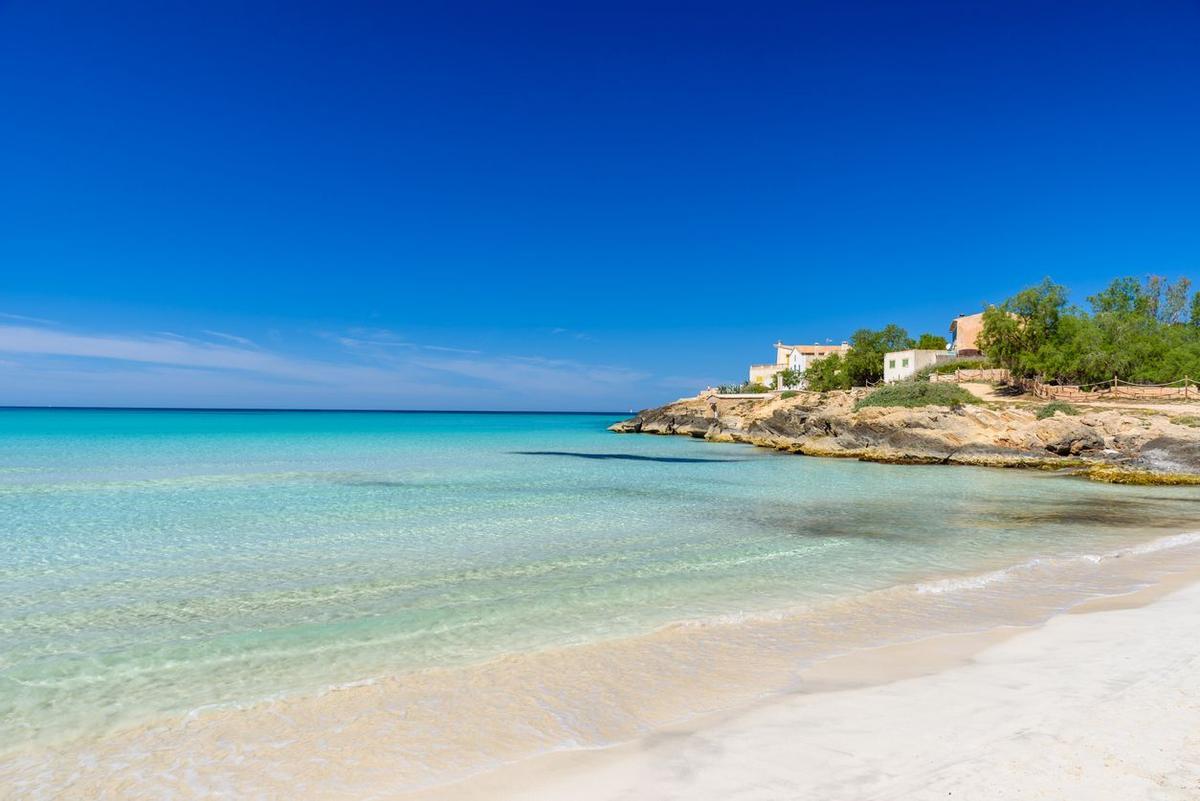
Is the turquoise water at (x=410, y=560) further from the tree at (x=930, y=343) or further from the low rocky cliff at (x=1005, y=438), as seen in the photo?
the tree at (x=930, y=343)

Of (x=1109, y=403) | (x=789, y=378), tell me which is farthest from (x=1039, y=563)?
(x=789, y=378)

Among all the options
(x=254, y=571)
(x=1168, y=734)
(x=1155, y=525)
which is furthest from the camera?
(x=1155, y=525)

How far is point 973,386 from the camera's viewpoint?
56.4 metres

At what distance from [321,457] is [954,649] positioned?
38.4 metres

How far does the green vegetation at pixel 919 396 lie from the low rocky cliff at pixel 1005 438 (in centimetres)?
157

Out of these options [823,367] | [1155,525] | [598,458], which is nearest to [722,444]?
[598,458]

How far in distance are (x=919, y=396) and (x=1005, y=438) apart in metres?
7.68

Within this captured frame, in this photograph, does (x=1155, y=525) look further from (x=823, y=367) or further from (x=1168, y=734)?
(x=823, y=367)

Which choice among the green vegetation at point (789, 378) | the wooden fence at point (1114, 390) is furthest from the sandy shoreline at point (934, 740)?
the green vegetation at point (789, 378)

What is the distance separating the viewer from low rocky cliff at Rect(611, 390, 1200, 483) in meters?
32.9

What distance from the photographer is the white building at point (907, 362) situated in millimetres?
65938

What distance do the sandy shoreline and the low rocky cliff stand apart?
28751 mm

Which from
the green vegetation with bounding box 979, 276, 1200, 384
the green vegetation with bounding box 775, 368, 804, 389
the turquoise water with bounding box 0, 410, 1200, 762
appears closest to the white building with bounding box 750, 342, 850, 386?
the green vegetation with bounding box 775, 368, 804, 389

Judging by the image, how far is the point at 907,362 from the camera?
6681 centimetres
